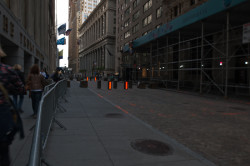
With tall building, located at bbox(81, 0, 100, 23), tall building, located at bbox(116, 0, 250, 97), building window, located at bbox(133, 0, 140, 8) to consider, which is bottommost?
tall building, located at bbox(116, 0, 250, 97)

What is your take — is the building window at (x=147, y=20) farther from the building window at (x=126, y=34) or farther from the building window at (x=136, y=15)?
the building window at (x=126, y=34)

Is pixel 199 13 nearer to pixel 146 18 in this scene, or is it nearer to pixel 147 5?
pixel 146 18

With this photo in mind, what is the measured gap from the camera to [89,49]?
4783 inches

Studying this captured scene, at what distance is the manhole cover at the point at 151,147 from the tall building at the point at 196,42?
30.9ft

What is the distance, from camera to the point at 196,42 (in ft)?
82.3

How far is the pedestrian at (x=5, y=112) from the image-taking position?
240 cm

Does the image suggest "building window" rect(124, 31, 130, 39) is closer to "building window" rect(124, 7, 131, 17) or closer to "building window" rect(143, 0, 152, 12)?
"building window" rect(124, 7, 131, 17)

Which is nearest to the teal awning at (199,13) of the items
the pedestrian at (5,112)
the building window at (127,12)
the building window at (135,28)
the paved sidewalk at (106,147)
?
the paved sidewalk at (106,147)

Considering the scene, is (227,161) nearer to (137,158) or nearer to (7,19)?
(137,158)

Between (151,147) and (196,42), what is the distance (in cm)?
2335

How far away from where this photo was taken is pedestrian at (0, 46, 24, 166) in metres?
2.40

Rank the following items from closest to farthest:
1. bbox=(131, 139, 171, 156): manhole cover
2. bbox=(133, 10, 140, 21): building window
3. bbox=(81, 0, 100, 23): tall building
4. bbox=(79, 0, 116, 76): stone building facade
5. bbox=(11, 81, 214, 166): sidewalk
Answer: bbox=(11, 81, 214, 166): sidewalk, bbox=(131, 139, 171, 156): manhole cover, bbox=(133, 10, 140, 21): building window, bbox=(79, 0, 116, 76): stone building facade, bbox=(81, 0, 100, 23): tall building

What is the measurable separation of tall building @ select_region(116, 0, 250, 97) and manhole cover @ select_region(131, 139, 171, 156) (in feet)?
30.9

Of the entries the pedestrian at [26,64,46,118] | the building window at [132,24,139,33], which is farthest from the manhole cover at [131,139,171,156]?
the building window at [132,24,139,33]
